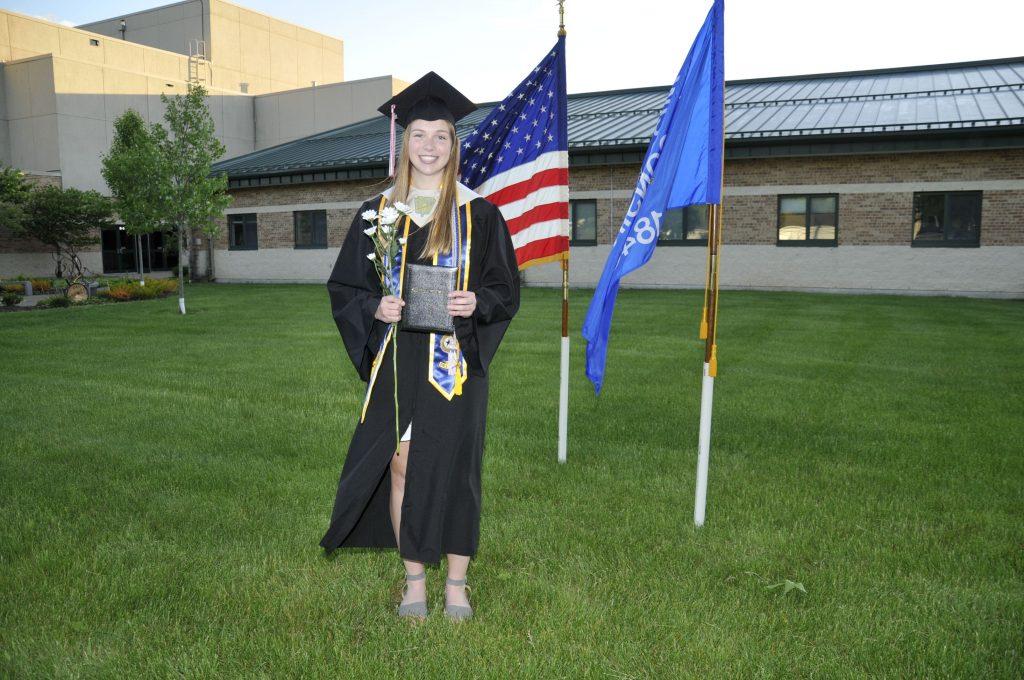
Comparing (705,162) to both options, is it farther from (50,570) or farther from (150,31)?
(150,31)

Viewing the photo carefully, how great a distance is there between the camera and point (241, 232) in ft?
98.1

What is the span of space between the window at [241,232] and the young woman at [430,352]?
27908mm

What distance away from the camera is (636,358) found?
10227 mm

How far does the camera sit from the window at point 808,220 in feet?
67.8

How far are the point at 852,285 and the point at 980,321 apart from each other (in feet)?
21.5

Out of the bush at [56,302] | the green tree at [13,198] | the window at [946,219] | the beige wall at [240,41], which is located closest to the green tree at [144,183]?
the bush at [56,302]

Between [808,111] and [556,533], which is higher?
[808,111]

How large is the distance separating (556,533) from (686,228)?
62.7 ft

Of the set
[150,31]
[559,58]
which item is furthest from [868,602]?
[150,31]

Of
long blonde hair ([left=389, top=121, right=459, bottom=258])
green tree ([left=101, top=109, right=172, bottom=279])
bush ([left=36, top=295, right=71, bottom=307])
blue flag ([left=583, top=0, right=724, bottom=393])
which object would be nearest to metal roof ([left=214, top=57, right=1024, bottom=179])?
green tree ([left=101, top=109, right=172, bottom=279])

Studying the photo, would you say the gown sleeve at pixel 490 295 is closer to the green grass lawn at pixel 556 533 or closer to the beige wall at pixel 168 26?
the green grass lawn at pixel 556 533

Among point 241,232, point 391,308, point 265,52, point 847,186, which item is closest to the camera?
point 391,308

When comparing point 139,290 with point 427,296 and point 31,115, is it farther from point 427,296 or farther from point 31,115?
point 31,115

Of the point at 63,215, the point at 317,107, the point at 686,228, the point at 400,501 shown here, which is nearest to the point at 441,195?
the point at 400,501
